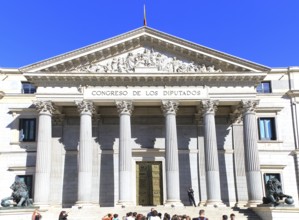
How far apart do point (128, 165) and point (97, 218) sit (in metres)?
5.22

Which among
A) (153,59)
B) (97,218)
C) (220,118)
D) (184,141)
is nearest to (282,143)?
(220,118)

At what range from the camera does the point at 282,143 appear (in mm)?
38531

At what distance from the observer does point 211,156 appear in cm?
3291

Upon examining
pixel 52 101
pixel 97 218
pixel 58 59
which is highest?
pixel 58 59

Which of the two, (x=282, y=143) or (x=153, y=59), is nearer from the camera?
(x=153, y=59)

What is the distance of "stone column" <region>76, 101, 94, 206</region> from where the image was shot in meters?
31.9

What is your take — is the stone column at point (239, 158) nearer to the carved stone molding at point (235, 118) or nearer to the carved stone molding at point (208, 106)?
the carved stone molding at point (235, 118)

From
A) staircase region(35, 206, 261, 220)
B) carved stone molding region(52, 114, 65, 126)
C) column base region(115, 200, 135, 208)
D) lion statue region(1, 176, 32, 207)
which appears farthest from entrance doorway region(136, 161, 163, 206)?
lion statue region(1, 176, 32, 207)

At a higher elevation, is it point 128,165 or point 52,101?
point 52,101

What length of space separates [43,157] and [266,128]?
2094 cm

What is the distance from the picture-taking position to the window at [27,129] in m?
37.8

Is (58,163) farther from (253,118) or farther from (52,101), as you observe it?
(253,118)

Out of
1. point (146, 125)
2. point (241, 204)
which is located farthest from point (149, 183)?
point (241, 204)

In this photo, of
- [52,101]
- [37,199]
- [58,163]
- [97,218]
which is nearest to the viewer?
[97,218]
